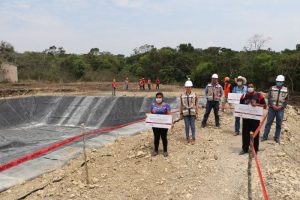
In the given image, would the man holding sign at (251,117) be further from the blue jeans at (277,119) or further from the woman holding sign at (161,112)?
the woman holding sign at (161,112)

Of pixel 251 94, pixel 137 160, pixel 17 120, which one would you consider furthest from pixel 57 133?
pixel 251 94

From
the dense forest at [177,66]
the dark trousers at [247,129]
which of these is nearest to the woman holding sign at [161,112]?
the dark trousers at [247,129]

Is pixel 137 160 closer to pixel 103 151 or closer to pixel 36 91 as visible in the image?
pixel 103 151

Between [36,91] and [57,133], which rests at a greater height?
[36,91]

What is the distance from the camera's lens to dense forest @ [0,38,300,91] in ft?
96.4

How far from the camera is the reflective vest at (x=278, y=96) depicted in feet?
25.6

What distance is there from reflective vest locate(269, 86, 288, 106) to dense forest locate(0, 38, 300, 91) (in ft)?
70.0

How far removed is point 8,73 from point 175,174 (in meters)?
39.3

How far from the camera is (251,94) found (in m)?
7.36

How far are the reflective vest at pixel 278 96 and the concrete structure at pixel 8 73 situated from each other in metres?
37.5

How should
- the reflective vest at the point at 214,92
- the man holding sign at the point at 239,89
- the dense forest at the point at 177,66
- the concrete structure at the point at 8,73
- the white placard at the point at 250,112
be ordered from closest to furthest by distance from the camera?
the white placard at the point at 250,112 < the reflective vest at the point at 214,92 < the man holding sign at the point at 239,89 < the dense forest at the point at 177,66 < the concrete structure at the point at 8,73

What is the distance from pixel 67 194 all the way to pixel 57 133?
41.1ft

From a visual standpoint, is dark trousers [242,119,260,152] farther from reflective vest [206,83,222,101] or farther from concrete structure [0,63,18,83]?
concrete structure [0,63,18,83]

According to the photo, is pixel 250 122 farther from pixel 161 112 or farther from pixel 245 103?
pixel 161 112
